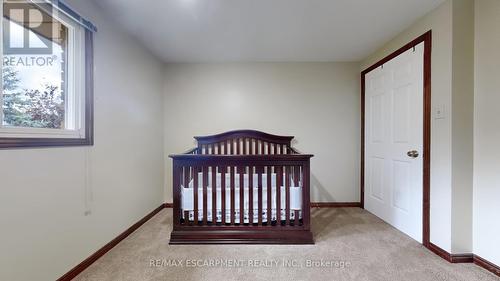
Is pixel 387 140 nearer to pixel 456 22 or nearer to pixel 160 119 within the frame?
pixel 456 22

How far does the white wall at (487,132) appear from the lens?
169 centimetres

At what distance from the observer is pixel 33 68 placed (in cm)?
148

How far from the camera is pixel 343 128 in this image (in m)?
3.43

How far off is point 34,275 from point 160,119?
2.27 m

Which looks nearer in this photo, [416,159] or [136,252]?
[136,252]

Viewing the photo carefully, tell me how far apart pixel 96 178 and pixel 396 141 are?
3100mm

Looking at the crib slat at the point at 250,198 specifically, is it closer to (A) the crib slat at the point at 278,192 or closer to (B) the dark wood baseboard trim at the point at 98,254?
(A) the crib slat at the point at 278,192

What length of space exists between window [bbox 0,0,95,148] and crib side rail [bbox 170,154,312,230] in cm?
89

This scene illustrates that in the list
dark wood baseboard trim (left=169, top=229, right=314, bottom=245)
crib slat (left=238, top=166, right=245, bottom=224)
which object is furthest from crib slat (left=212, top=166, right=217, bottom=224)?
crib slat (left=238, top=166, right=245, bottom=224)

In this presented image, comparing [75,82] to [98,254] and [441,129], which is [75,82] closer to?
[98,254]

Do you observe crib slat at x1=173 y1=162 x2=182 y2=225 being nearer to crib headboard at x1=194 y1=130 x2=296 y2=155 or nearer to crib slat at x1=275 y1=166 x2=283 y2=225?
crib slat at x1=275 y1=166 x2=283 y2=225

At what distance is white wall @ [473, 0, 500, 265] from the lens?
169 cm

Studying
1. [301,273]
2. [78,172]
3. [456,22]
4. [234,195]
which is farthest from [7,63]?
[456,22]

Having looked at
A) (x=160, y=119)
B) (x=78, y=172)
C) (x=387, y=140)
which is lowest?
(x=78, y=172)
